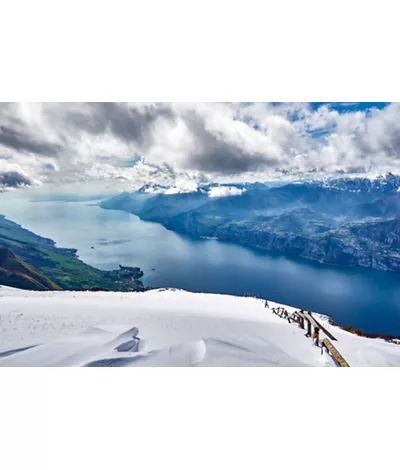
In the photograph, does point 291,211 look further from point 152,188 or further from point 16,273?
point 16,273

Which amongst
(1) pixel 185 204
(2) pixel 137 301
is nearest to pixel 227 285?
(1) pixel 185 204

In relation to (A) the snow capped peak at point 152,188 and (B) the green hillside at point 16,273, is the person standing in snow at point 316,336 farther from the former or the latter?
(B) the green hillside at point 16,273

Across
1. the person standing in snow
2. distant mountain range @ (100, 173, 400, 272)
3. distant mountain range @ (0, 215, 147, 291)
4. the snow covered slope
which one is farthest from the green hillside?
the person standing in snow

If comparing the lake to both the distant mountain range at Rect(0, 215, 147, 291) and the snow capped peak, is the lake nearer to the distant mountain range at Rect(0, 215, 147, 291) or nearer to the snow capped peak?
the distant mountain range at Rect(0, 215, 147, 291)

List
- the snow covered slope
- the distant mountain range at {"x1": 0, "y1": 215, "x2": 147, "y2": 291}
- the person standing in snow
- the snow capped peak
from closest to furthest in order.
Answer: the snow covered slope < the person standing in snow < the snow capped peak < the distant mountain range at {"x1": 0, "y1": 215, "x2": 147, "y2": 291}

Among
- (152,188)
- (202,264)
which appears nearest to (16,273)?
(152,188)

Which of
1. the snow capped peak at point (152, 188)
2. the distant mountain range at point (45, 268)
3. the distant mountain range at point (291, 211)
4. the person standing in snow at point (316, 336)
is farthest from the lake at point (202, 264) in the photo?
the person standing in snow at point (316, 336)
